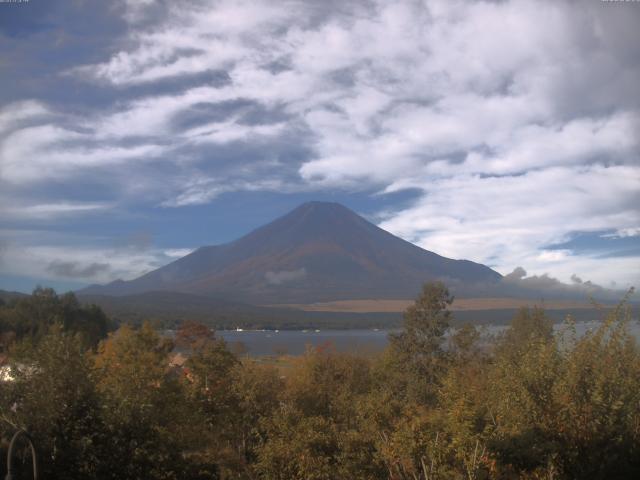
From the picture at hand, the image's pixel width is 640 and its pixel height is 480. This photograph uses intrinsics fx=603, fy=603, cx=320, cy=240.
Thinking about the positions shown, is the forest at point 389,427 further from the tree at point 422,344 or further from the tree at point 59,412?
the tree at point 422,344

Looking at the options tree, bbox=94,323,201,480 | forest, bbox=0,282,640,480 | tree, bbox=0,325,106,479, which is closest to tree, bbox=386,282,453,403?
forest, bbox=0,282,640,480

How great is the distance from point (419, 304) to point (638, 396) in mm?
26286

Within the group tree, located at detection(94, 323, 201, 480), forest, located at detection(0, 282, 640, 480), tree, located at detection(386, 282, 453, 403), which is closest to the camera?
forest, located at detection(0, 282, 640, 480)

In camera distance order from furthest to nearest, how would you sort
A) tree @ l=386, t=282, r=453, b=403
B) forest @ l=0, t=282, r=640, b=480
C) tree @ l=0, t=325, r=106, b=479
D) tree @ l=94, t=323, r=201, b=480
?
tree @ l=386, t=282, r=453, b=403, tree @ l=94, t=323, r=201, b=480, tree @ l=0, t=325, r=106, b=479, forest @ l=0, t=282, r=640, b=480

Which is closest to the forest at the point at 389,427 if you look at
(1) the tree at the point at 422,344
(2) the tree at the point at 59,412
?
(2) the tree at the point at 59,412

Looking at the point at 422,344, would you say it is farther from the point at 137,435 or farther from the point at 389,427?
the point at 137,435

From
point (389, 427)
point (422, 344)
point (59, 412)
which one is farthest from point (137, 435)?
point (422, 344)

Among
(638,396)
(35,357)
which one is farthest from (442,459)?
(35,357)

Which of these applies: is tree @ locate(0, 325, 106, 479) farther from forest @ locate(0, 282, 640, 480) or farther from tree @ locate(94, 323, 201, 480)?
tree @ locate(94, 323, 201, 480)

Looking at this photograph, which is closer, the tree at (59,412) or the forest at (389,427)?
the forest at (389,427)

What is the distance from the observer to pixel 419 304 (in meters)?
35.6

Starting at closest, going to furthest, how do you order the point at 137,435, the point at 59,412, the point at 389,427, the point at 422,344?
the point at 59,412 → the point at 137,435 → the point at 389,427 → the point at 422,344

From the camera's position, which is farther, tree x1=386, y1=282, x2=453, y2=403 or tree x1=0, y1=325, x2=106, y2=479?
tree x1=386, y1=282, x2=453, y2=403

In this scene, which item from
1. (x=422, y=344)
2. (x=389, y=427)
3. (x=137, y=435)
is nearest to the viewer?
(x=137, y=435)
